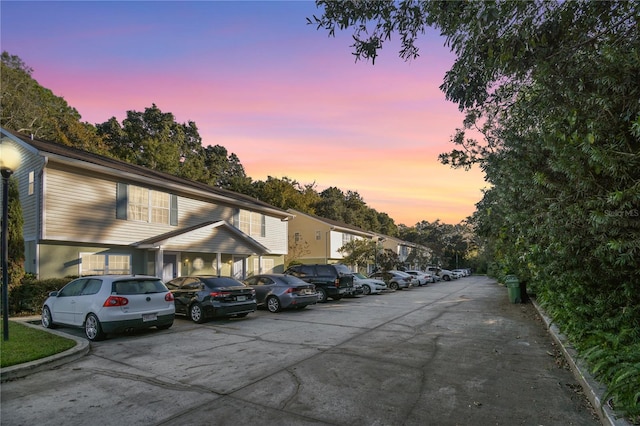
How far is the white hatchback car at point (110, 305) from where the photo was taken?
30.0ft

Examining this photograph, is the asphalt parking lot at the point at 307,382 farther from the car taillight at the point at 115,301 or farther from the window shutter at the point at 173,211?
the window shutter at the point at 173,211

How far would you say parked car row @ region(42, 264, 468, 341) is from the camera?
30.4 ft

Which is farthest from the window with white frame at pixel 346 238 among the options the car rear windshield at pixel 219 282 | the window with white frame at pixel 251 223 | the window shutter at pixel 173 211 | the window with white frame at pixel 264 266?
the car rear windshield at pixel 219 282

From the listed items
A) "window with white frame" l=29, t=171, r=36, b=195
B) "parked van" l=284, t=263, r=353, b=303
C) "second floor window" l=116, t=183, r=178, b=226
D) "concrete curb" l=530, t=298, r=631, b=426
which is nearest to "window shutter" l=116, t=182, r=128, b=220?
"second floor window" l=116, t=183, r=178, b=226

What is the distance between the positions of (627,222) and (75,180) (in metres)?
17.4

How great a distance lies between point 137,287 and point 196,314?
2855mm

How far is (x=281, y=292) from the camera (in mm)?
14859

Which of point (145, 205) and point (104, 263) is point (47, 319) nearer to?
point (104, 263)

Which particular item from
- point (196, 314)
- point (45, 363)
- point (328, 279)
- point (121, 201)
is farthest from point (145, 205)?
point (45, 363)

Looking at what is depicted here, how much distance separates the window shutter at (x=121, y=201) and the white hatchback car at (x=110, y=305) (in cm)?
711

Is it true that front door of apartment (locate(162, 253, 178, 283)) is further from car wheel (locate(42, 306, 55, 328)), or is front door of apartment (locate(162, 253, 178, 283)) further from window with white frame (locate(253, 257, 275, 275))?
car wheel (locate(42, 306, 55, 328))

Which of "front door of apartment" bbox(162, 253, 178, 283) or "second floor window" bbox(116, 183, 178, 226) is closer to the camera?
"second floor window" bbox(116, 183, 178, 226)

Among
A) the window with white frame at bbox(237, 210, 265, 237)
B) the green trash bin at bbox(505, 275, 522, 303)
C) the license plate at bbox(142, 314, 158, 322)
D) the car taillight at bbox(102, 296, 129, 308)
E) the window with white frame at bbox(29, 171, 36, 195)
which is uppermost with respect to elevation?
the window with white frame at bbox(29, 171, 36, 195)

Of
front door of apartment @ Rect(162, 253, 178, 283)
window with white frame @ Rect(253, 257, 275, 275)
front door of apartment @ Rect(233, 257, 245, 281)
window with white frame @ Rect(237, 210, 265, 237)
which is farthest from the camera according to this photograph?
window with white frame @ Rect(253, 257, 275, 275)
